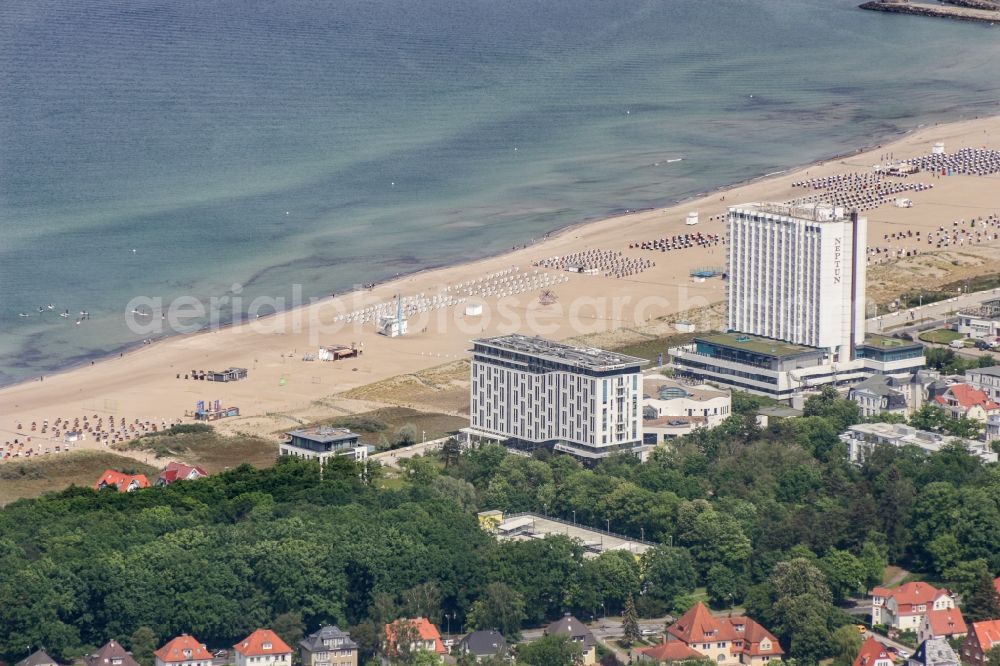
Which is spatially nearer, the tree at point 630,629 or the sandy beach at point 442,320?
the tree at point 630,629

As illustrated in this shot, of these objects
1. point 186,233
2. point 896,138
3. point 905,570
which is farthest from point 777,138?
point 905,570

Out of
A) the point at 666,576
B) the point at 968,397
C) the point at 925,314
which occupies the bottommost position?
the point at 666,576

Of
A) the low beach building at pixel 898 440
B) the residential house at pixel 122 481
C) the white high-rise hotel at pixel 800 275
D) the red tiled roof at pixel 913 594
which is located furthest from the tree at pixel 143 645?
the white high-rise hotel at pixel 800 275

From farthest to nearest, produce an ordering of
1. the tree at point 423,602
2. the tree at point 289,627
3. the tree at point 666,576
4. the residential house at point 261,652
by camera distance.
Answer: the tree at point 666,576 < the tree at point 423,602 < the tree at point 289,627 < the residential house at point 261,652

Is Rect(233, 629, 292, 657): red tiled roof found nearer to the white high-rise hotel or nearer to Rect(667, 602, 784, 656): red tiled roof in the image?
Rect(667, 602, 784, 656): red tiled roof

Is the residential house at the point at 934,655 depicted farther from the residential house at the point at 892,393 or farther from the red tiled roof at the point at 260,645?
the residential house at the point at 892,393

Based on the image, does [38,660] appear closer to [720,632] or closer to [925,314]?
[720,632]

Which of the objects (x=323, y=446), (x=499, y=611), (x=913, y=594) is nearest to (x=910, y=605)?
(x=913, y=594)
